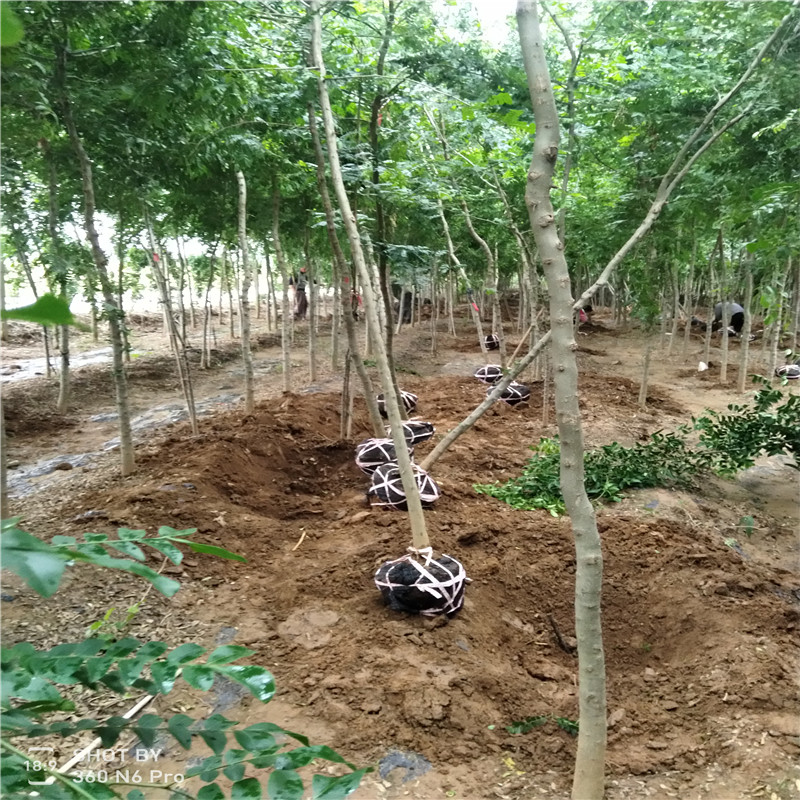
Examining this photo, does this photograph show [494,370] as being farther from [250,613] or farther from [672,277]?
[250,613]

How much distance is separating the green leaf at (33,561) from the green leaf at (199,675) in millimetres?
309

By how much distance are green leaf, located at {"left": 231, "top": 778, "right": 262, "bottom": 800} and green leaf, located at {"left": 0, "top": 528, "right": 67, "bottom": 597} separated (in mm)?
453

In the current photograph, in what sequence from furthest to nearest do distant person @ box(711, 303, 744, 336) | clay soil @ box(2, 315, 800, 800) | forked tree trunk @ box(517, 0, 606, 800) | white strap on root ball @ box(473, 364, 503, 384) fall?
distant person @ box(711, 303, 744, 336), white strap on root ball @ box(473, 364, 503, 384), clay soil @ box(2, 315, 800, 800), forked tree trunk @ box(517, 0, 606, 800)

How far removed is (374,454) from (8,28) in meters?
5.37

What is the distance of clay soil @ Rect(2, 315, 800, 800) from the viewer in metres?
2.59

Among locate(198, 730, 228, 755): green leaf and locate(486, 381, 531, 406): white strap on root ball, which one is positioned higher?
locate(198, 730, 228, 755): green leaf

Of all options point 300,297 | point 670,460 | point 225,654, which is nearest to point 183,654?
point 225,654

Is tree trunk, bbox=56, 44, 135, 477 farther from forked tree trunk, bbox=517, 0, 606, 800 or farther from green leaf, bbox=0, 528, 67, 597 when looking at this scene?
green leaf, bbox=0, 528, 67, 597

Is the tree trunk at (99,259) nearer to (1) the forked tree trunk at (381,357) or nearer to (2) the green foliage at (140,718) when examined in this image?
(1) the forked tree trunk at (381,357)

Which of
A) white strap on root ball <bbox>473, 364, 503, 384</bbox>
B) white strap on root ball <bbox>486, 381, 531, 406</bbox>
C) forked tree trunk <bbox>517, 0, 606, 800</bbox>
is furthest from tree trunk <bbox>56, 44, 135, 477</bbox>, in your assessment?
white strap on root ball <bbox>473, 364, 503, 384</bbox>

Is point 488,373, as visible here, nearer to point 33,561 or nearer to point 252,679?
point 252,679

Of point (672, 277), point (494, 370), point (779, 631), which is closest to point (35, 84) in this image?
point (779, 631)

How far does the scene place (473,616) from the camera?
3.67 m

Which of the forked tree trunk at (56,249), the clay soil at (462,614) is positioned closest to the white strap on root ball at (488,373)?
the clay soil at (462,614)
